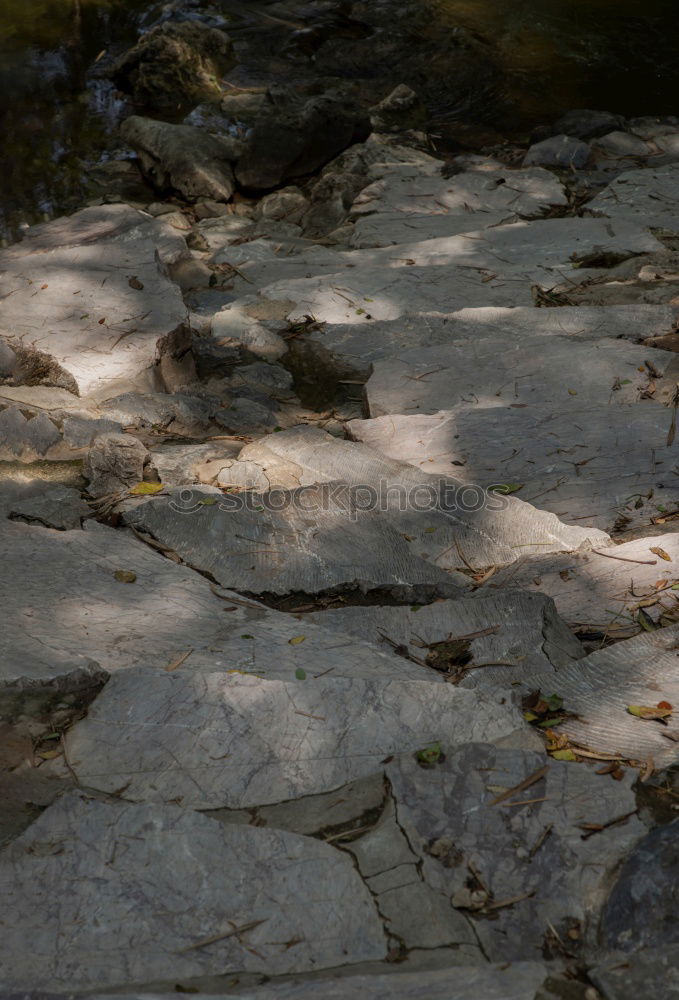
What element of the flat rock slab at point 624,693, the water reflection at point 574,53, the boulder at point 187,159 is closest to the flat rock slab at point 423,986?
the flat rock slab at point 624,693

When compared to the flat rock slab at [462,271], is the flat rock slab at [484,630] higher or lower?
higher

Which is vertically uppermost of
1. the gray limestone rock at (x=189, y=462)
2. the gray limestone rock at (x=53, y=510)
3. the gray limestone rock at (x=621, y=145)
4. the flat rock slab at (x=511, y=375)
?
the gray limestone rock at (x=53, y=510)

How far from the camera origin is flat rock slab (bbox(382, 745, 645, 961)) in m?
1.49

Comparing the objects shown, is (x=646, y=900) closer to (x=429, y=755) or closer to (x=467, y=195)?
(x=429, y=755)

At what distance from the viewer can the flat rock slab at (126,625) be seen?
6.45ft

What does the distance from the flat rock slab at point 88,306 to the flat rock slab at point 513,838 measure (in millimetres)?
2398

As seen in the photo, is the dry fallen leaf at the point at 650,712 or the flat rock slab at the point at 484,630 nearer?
the dry fallen leaf at the point at 650,712

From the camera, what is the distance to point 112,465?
9.45 feet

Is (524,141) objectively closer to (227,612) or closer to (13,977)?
(227,612)

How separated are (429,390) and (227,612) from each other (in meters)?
1.65

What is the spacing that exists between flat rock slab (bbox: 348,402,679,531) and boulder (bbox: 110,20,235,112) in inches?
252

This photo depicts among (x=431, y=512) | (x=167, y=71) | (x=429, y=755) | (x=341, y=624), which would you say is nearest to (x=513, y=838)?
(x=429, y=755)

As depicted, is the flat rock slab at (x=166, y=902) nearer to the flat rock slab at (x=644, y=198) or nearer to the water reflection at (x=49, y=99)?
the flat rock slab at (x=644, y=198)

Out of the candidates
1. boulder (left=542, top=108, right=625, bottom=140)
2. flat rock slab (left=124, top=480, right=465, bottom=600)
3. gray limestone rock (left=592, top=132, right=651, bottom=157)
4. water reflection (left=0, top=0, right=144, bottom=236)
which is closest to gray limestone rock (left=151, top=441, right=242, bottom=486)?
flat rock slab (left=124, top=480, right=465, bottom=600)
